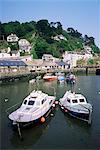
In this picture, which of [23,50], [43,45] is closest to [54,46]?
[43,45]

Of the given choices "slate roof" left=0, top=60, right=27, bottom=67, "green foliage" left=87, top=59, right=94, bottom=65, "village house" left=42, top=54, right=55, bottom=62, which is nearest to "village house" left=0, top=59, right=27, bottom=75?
"slate roof" left=0, top=60, right=27, bottom=67

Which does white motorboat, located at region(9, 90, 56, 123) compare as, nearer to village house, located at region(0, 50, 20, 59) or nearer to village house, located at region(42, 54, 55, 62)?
village house, located at region(0, 50, 20, 59)

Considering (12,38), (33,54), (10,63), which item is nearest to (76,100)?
(10,63)

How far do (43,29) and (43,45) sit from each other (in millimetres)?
26992

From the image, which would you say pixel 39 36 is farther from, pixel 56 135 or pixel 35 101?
pixel 56 135

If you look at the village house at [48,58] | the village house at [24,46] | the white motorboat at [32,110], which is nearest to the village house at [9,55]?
the village house at [48,58]

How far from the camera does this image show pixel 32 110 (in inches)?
755

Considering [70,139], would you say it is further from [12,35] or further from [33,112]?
[12,35]

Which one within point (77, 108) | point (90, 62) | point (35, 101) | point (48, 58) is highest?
point (48, 58)

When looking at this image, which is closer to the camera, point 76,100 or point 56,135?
point 56,135

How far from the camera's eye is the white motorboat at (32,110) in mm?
17953

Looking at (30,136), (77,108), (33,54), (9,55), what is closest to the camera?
(30,136)

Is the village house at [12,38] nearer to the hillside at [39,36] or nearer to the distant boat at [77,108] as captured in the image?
the hillside at [39,36]

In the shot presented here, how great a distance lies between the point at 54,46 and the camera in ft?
360
